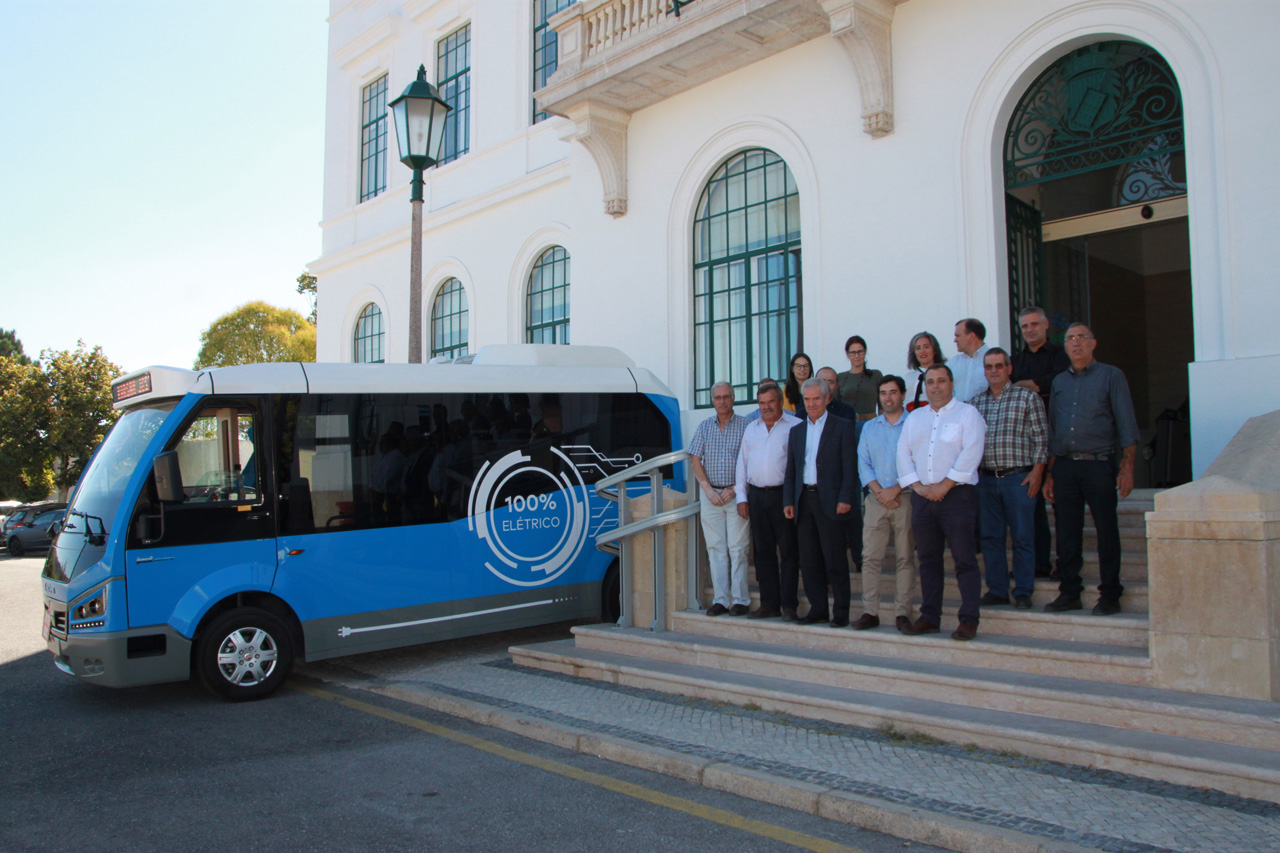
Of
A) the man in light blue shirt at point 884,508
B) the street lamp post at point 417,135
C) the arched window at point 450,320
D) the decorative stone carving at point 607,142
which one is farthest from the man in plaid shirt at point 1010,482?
the arched window at point 450,320

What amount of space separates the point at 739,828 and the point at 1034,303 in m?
7.08

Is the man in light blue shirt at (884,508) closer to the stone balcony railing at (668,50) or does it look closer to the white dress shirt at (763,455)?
the white dress shirt at (763,455)

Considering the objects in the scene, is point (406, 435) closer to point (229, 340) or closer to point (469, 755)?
point (469, 755)

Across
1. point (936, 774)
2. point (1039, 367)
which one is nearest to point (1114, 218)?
point (1039, 367)

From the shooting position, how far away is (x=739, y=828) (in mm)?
4266

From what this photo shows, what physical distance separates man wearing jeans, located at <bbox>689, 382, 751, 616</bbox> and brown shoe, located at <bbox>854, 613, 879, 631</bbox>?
44.0 inches

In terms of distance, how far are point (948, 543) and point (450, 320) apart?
12.7 meters

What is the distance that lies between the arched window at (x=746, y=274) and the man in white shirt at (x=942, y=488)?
4786mm

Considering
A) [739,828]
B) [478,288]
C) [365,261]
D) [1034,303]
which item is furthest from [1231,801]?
[365,261]

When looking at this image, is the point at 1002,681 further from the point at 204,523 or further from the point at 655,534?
the point at 204,523

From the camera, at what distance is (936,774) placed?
459cm

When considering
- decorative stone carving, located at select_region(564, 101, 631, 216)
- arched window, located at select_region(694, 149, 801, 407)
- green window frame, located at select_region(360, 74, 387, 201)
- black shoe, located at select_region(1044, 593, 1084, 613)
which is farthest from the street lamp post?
green window frame, located at select_region(360, 74, 387, 201)

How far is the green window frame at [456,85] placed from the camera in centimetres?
1670

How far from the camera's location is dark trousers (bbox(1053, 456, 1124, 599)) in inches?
227
